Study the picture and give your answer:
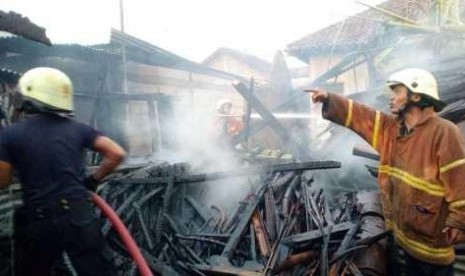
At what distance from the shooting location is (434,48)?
11.5 m

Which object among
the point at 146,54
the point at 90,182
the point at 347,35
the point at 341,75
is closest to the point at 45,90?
the point at 90,182

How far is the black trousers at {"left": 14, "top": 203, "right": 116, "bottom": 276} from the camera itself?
289 centimetres

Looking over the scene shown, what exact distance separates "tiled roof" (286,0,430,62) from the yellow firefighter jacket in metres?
14.0

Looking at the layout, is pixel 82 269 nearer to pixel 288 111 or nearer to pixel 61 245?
pixel 61 245

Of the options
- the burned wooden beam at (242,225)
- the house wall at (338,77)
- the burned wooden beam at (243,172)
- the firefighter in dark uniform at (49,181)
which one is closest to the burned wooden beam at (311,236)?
the burned wooden beam at (242,225)

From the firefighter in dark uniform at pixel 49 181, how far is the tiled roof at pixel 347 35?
15.3 m

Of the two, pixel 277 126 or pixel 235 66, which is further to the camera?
pixel 235 66

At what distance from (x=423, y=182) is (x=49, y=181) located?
2.85 metres

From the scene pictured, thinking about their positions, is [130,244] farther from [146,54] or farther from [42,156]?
[146,54]

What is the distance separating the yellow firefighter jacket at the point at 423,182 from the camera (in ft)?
9.66

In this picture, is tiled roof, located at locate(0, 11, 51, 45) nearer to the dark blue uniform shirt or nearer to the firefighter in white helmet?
the dark blue uniform shirt

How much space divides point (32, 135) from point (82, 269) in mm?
1048

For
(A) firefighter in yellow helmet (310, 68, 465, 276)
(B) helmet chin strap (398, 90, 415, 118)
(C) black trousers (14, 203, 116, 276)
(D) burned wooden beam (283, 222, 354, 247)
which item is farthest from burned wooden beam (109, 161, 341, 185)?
(C) black trousers (14, 203, 116, 276)

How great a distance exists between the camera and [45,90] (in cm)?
296
